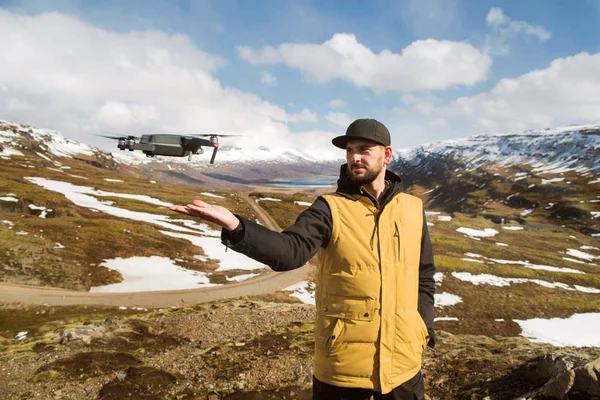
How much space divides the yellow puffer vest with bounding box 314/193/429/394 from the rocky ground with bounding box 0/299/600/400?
18.8ft

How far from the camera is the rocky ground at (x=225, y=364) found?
930cm

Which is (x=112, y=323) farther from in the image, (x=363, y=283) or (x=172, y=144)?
(x=172, y=144)

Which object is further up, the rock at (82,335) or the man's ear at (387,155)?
the man's ear at (387,155)

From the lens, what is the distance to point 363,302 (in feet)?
14.5

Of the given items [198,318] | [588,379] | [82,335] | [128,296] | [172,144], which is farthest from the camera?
[172,144]

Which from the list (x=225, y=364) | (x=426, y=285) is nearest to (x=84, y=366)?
(x=225, y=364)

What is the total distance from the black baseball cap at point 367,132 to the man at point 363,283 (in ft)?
0.04

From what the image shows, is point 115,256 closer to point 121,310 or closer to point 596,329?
point 121,310

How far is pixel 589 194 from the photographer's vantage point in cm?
18962

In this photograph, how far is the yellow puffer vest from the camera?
4.41 m

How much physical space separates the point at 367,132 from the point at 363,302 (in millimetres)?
2273

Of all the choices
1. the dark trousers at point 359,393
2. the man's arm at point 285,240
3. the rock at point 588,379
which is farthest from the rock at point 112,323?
the rock at point 588,379

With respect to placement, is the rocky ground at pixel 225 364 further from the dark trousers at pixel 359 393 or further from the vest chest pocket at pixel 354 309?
the vest chest pocket at pixel 354 309

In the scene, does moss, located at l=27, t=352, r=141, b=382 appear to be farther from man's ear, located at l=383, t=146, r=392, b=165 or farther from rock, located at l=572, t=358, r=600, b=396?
rock, located at l=572, t=358, r=600, b=396
